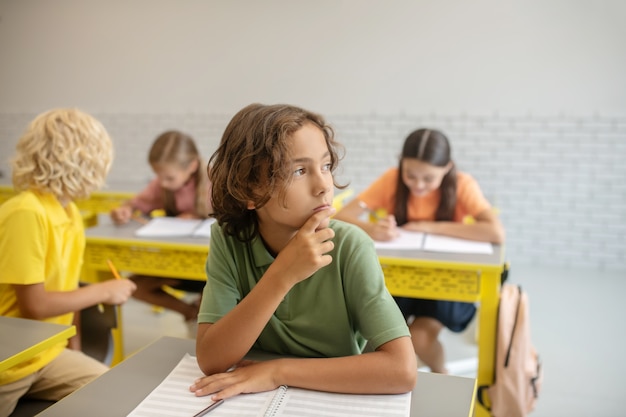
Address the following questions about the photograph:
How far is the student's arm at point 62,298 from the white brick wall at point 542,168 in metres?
3.07

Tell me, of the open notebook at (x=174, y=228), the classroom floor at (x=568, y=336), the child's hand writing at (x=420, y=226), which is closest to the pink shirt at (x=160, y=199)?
the open notebook at (x=174, y=228)

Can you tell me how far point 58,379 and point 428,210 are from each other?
1634 millimetres

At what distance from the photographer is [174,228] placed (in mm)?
2592

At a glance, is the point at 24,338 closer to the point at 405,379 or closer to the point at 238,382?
the point at 238,382

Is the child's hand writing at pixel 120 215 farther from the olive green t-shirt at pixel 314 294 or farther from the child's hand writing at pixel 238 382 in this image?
the child's hand writing at pixel 238 382

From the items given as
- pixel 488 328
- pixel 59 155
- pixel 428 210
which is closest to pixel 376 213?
pixel 428 210

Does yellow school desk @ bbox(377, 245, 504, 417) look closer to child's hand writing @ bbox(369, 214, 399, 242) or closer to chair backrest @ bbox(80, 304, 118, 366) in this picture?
child's hand writing @ bbox(369, 214, 399, 242)

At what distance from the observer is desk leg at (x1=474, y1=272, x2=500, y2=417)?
6.66ft

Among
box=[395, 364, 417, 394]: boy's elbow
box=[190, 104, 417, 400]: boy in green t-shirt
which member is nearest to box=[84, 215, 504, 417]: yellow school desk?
box=[190, 104, 417, 400]: boy in green t-shirt

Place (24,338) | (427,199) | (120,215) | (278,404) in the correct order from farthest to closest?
(120,215), (427,199), (24,338), (278,404)

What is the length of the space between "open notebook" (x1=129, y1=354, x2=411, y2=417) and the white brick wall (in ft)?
11.7

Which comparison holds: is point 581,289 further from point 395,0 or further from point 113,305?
point 113,305

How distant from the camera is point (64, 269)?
167cm

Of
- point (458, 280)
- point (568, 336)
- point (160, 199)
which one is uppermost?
point (160, 199)
